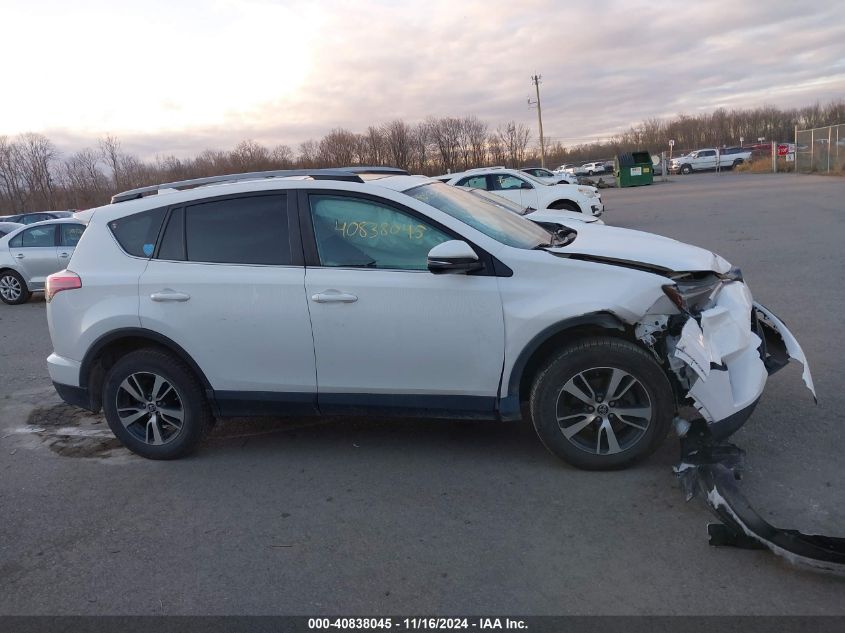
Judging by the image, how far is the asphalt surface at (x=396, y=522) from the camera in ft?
9.86

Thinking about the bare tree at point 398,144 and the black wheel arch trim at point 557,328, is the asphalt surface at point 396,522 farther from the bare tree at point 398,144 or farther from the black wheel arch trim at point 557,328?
the bare tree at point 398,144

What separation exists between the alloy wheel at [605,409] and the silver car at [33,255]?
11774 mm

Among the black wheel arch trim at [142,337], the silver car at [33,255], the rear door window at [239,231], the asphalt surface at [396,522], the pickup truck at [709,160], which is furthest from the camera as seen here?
the pickup truck at [709,160]

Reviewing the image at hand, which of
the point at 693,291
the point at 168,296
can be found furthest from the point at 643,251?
the point at 168,296

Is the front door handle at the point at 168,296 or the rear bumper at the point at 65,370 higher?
the front door handle at the point at 168,296

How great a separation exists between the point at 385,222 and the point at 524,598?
238 centimetres

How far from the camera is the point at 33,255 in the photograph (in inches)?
506

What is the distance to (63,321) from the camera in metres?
4.72

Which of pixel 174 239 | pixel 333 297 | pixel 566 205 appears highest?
pixel 174 239

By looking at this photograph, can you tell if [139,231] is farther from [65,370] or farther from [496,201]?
[496,201]

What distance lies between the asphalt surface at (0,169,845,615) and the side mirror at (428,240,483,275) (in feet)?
4.29

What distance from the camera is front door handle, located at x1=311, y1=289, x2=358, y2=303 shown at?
412cm

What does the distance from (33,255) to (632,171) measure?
37207mm

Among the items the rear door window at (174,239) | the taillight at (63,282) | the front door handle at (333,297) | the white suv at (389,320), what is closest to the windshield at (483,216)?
the white suv at (389,320)
